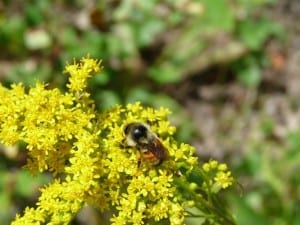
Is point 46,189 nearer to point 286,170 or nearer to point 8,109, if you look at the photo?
point 8,109

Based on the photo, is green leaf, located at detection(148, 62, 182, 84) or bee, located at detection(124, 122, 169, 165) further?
green leaf, located at detection(148, 62, 182, 84)

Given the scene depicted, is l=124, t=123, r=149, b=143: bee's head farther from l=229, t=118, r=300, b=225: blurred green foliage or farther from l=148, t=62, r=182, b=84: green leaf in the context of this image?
l=148, t=62, r=182, b=84: green leaf

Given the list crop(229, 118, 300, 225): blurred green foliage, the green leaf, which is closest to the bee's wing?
crop(229, 118, 300, 225): blurred green foliage

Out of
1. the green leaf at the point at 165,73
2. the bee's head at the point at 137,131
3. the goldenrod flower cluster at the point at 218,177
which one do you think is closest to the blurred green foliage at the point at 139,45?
the green leaf at the point at 165,73

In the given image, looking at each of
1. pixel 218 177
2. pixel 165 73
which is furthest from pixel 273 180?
pixel 218 177

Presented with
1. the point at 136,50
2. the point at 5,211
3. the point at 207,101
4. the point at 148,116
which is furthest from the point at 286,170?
the point at 148,116
